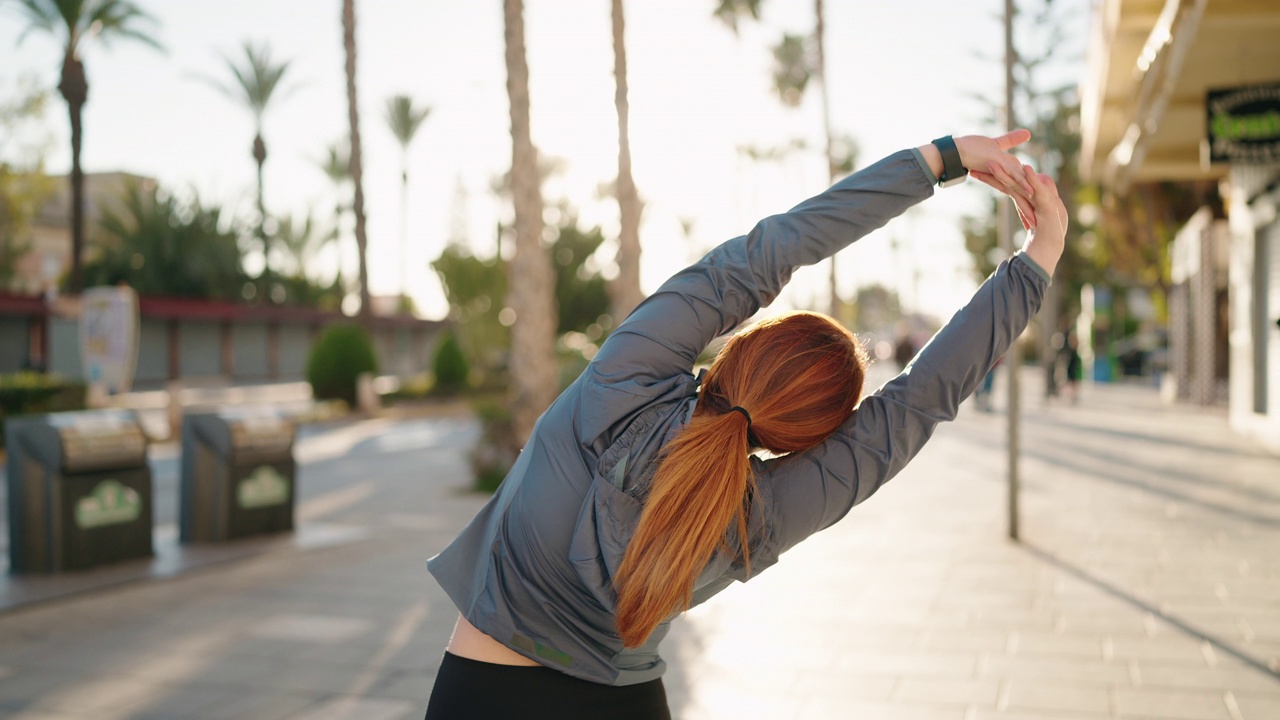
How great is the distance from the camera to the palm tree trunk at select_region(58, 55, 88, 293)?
24.2m

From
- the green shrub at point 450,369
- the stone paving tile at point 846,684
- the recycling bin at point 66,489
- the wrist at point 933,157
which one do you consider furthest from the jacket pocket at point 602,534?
the green shrub at point 450,369

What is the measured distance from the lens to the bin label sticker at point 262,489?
822 centimetres

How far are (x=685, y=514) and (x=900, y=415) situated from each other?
39 cm

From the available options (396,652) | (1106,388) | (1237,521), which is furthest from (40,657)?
(1106,388)

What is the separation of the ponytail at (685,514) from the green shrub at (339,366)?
2380 centimetres

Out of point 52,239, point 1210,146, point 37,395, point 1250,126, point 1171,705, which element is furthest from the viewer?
point 52,239

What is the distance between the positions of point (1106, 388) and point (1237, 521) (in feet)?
77.1

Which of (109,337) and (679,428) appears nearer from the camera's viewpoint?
(679,428)

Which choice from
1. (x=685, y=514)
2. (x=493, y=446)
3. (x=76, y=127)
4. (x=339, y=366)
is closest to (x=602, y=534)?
(x=685, y=514)

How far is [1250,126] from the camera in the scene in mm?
10789

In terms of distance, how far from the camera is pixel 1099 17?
13211mm

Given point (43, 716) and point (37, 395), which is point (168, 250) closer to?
point (37, 395)

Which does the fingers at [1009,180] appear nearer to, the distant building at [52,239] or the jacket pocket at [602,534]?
the jacket pocket at [602,534]

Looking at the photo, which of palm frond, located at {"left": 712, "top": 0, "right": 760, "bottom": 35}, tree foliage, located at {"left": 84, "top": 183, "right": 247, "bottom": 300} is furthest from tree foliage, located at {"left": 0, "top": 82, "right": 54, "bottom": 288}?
palm frond, located at {"left": 712, "top": 0, "right": 760, "bottom": 35}
